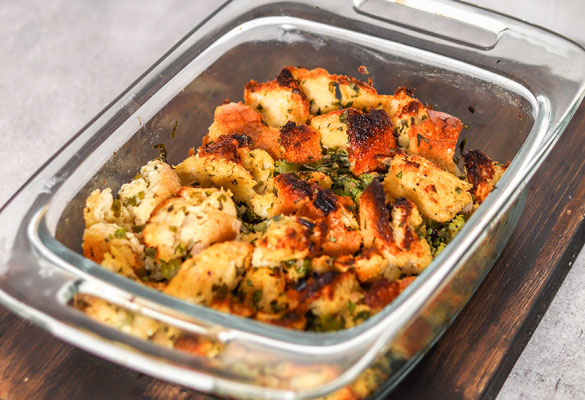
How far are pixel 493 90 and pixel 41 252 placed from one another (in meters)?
1.09

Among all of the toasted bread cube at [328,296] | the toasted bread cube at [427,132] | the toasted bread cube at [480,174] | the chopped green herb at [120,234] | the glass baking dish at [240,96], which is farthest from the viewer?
the toasted bread cube at [427,132]

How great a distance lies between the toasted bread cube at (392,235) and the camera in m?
1.34

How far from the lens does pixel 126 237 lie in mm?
1373

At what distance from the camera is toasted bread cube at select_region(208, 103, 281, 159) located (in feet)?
5.29

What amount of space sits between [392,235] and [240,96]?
0.69 meters

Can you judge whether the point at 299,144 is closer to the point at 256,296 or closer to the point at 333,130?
the point at 333,130

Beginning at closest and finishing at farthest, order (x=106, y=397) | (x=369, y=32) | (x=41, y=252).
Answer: (x=41, y=252)
(x=106, y=397)
(x=369, y=32)

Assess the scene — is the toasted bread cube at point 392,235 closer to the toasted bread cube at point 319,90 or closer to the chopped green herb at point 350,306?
the chopped green herb at point 350,306

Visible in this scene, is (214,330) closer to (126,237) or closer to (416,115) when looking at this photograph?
(126,237)

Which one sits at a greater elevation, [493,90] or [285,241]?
[493,90]

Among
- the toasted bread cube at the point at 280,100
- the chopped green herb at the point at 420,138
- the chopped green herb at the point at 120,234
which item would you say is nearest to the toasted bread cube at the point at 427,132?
the chopped green herb at the point at 420,138

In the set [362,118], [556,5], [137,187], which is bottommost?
[137,187]

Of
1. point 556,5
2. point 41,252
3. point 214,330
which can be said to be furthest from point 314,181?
point 556,5

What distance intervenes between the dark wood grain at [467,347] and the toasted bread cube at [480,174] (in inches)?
8.8
